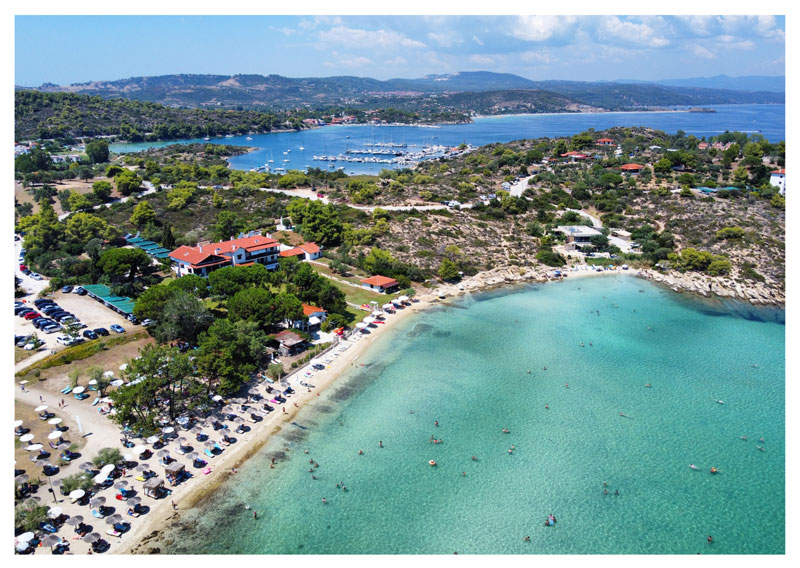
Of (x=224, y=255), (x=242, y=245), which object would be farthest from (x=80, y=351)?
(x=242, y=245)

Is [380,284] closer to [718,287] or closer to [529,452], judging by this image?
[529,452]

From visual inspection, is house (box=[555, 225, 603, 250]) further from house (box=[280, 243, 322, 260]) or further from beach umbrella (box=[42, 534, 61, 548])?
beach umbrella (box=[42, 534, 61, 548])

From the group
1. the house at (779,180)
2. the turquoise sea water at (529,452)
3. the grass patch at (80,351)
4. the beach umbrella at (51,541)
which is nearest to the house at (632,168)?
the house at (779,180)

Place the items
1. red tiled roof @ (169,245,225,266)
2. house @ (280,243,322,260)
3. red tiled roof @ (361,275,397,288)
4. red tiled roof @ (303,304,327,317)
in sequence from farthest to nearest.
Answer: house @ (280,243,322,260) < red tiled roof @ (361,275,397,288) < red tiled roof @ (169,245,225,266) < red tiled roof @ (303,304,327,317)

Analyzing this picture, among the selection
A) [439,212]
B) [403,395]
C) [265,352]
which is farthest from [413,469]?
[439,212]

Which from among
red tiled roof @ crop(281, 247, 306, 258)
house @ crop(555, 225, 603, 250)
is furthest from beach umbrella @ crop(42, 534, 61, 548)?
house @ crop(555, 225, 603, 250)

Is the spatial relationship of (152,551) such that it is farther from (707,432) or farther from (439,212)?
(439,212)
